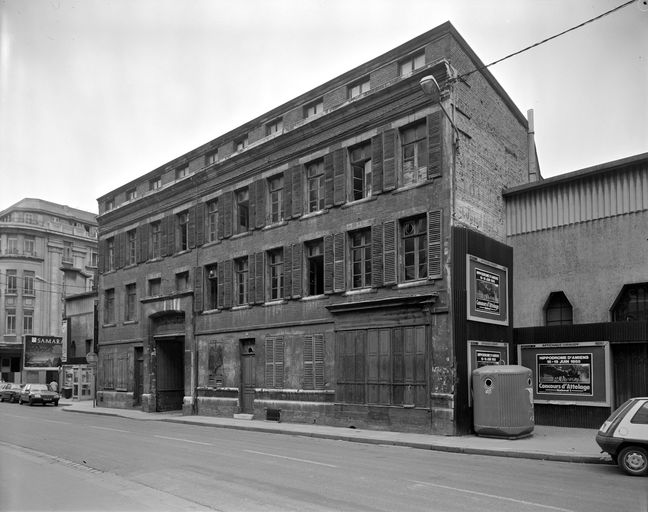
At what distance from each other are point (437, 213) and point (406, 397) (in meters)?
6.04

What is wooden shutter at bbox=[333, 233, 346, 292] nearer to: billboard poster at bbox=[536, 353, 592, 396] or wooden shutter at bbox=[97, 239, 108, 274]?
billboard poster at bbox=[536, 353, 592, 396]

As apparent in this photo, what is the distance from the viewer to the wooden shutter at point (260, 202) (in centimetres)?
2791

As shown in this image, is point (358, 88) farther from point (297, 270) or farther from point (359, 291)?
point (359, 291)

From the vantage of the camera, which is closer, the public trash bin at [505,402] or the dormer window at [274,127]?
the public trash bin at [505,402]

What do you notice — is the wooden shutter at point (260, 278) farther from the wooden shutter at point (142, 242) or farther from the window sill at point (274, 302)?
the wooden shutter at point (142, 242)

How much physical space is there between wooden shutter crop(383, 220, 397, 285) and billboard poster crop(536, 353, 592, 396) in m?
5.85

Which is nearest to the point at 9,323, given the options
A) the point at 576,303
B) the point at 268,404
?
the point at 268,404

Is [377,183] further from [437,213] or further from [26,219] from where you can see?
[26,219]

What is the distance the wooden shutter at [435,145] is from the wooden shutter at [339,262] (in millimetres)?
4563

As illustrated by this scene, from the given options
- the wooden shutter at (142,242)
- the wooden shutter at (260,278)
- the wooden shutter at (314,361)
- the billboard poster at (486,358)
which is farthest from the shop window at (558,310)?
the wooden shutter at (142,242)

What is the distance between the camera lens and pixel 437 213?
67.5ft

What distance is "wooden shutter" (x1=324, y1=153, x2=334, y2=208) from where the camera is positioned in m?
24.5

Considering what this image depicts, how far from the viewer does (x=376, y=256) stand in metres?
22.4

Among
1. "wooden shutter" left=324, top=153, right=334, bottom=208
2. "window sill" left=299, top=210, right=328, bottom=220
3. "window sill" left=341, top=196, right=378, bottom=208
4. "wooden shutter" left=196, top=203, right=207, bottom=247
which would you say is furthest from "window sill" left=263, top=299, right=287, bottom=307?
"wooden shutter" left=196, top=203, right=207, bottom=247
